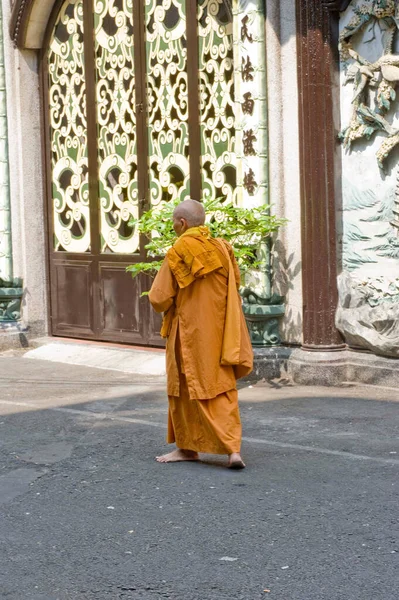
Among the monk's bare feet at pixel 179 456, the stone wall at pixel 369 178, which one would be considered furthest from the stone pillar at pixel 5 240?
the monk's bare feet at pixel 179 456

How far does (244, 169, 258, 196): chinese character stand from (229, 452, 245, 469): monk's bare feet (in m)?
3.64

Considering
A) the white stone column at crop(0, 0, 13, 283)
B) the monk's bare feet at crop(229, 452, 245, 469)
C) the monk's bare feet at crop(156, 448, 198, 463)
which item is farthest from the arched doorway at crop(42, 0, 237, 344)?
the monk's bare feet at crop(229, 452, 245, 469)

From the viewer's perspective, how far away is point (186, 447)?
6.96 m

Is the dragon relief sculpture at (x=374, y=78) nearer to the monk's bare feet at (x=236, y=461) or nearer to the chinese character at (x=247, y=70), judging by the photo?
the chinese character at (x=247, y=70)

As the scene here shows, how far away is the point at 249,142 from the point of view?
9.94m

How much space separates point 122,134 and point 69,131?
0.94 m

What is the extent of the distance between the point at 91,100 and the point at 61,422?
459 centimetres

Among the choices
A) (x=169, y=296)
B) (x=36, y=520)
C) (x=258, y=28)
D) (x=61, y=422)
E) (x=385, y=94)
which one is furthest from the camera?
(x=258, y=28)

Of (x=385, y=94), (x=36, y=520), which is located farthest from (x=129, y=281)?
(x=36, y=520)

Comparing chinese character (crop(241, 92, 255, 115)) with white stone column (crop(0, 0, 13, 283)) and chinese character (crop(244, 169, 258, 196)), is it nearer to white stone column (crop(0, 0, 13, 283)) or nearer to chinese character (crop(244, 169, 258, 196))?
chinese character (crop(244, 169, 258, 196))

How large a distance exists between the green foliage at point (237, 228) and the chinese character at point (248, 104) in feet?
2.72

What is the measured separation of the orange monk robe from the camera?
685 cm

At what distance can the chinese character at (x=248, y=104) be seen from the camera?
9898 millimetres

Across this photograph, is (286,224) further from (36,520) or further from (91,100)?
(36,520)
